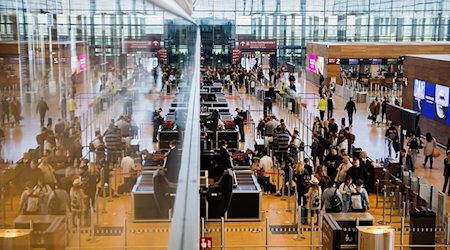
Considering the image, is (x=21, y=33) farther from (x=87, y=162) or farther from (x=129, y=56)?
(x=129, y=56)

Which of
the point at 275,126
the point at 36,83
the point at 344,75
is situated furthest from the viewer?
the point at 344,75

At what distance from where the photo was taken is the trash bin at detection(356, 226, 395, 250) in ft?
32.7

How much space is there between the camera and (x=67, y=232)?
1.03 meters

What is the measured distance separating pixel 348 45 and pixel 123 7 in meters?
40.8

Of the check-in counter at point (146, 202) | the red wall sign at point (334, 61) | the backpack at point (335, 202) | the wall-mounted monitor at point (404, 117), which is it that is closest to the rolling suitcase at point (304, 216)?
the backpack at point (335, 202)

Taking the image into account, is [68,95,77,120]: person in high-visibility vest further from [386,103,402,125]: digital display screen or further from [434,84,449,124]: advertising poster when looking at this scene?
[434,84,449,124]: advertising poster

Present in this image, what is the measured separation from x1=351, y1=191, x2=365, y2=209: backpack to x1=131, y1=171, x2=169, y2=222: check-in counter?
10.6m

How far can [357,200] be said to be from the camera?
13.0 meters

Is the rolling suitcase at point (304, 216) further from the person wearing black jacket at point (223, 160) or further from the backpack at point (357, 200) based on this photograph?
the person wearing black jacket at point (223, 160)

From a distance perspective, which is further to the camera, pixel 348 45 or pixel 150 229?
pixel 348 45

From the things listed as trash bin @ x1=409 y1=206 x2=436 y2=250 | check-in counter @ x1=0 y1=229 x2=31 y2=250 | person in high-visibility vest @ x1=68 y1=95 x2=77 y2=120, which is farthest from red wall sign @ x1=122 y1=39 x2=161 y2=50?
trash bin @ x1=409 y1=206 x2=436 y2=250

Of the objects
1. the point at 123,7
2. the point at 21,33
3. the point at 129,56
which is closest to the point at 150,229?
the point at 129,56

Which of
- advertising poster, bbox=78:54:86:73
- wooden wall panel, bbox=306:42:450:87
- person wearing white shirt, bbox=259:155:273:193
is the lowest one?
person wearing white shirt, bbox=259:155:273:193

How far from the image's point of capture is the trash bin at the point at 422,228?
449 inches
